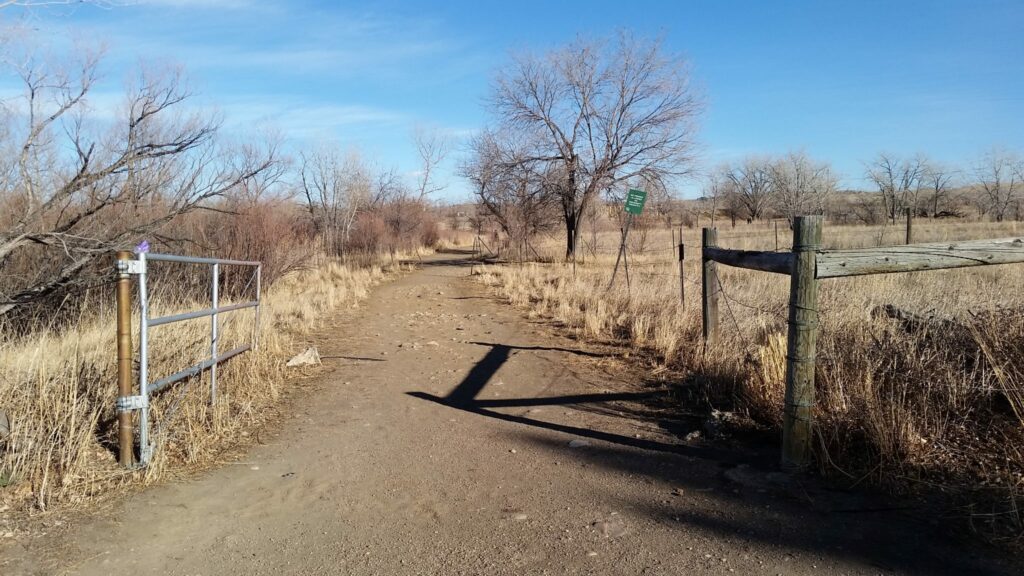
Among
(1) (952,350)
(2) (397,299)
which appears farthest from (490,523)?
(2) (397,299)

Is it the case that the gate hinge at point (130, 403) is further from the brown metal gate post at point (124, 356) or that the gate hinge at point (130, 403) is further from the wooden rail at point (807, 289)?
the wooden rail at point (807, 289)

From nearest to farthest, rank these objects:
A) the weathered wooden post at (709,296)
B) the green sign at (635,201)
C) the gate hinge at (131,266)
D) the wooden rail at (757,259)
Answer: the gate hinge at (131,266), the wooden rail at (757,259), the weathered wooden post at (709,296), the green sign at (635,201)

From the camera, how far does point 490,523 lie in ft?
12.1

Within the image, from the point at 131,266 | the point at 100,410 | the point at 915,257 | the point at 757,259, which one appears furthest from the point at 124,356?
the point at 915,257

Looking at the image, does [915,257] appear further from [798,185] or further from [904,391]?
[798,185]

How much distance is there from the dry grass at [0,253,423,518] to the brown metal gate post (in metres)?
0.14

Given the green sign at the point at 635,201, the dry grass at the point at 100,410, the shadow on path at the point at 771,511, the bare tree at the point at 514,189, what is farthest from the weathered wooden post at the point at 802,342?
the bare tree at the point at 514,189

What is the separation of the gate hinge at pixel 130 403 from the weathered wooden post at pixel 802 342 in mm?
4186

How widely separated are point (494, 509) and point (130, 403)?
95.9 inches

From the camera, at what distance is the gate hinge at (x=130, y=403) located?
4.17 m

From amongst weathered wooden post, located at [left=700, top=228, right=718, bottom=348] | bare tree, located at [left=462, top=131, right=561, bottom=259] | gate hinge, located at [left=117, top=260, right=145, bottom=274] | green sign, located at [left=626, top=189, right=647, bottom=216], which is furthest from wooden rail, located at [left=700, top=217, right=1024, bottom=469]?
bare tree, located at [left=462, top=131, right=561, bottom=259]

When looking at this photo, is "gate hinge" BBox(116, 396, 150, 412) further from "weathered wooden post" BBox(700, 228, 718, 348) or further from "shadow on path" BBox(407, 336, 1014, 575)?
"weathered wooden post" BBox(700, 228, 718, 348)

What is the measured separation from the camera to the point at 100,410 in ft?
15.5

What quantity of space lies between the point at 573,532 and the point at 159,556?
84.3 inches
